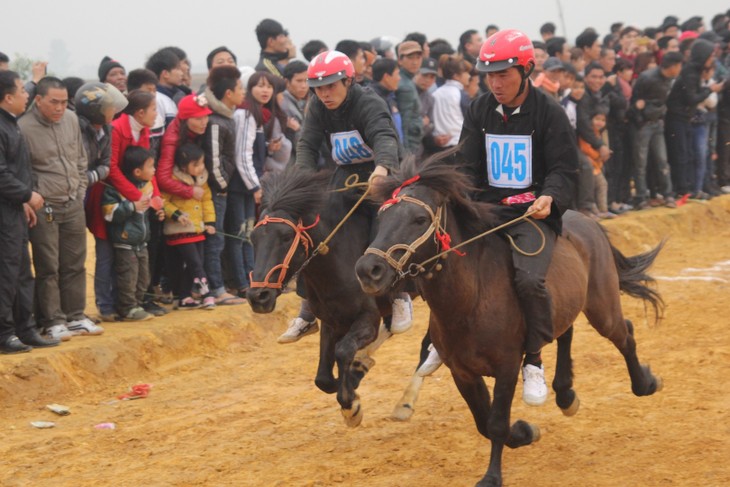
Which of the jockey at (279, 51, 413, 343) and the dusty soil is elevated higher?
the jockey at (279, 51, 413, 343)

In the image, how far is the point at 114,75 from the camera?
38.1ft

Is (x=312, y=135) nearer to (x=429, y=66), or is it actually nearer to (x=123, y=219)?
(x=123, y=219)

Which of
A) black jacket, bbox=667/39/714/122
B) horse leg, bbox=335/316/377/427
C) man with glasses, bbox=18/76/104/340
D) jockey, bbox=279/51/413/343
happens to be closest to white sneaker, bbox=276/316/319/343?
jockey, bbox=279/51/413/343

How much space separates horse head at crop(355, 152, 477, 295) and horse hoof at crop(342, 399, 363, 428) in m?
1.75

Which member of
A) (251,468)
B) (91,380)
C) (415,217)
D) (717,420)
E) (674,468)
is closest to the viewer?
(415,217)

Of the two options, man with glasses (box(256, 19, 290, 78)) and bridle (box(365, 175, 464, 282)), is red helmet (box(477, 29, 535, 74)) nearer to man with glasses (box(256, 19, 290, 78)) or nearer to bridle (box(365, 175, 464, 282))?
bridle (box(365, 175, 464, 282))

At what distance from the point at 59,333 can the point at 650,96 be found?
11089 millimetres

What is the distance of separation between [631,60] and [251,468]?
579 inches

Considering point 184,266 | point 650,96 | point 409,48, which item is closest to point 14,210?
point 184,266

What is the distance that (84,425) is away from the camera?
8594mm

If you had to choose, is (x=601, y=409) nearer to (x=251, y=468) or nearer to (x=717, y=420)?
(x=717, y=420)

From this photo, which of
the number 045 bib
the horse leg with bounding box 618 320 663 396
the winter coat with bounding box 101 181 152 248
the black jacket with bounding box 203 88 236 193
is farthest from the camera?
the black jacket with bounding box 203 88 236 193

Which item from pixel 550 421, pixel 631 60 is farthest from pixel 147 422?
pixel 631 60

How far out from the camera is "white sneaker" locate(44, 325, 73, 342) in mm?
9945
